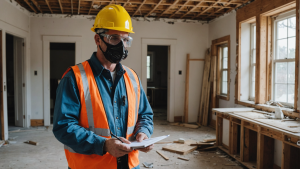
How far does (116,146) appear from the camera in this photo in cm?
130

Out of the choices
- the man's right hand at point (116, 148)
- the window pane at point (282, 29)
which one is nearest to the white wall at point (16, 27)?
the man's right hand at point (116, 148)

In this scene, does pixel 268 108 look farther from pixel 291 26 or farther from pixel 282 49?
pixel 291 26

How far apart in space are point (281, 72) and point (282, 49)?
427 millimetres

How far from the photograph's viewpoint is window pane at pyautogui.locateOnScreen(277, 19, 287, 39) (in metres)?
4.41

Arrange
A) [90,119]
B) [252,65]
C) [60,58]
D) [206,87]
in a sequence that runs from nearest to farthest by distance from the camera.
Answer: [90,119] → [252,65] → [206,87] → [60,58]

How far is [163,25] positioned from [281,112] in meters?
4.40

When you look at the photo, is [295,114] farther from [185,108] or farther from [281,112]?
[185,108]

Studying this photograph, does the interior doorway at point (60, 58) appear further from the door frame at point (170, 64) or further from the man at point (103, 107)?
the man at point (103, 107)

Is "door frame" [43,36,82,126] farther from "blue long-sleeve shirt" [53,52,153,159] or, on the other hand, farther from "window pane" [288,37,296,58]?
"blue long-sleeve shirt" [53,52,153,159]

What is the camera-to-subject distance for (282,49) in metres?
4.49

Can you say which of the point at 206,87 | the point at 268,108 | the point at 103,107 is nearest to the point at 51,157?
the point at 103,107

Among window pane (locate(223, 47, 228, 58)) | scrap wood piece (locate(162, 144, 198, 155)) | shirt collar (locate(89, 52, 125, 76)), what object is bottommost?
scrap wood piece (locate(162, 144, 198, 155))

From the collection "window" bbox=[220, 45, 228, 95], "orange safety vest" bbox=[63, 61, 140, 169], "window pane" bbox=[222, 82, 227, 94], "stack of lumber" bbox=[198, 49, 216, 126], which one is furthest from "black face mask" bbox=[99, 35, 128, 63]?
"stack of lumber" bbox=[198, 49, 216, 126]

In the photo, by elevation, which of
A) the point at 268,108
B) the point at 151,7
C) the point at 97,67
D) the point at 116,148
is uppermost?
the point at 151,7
